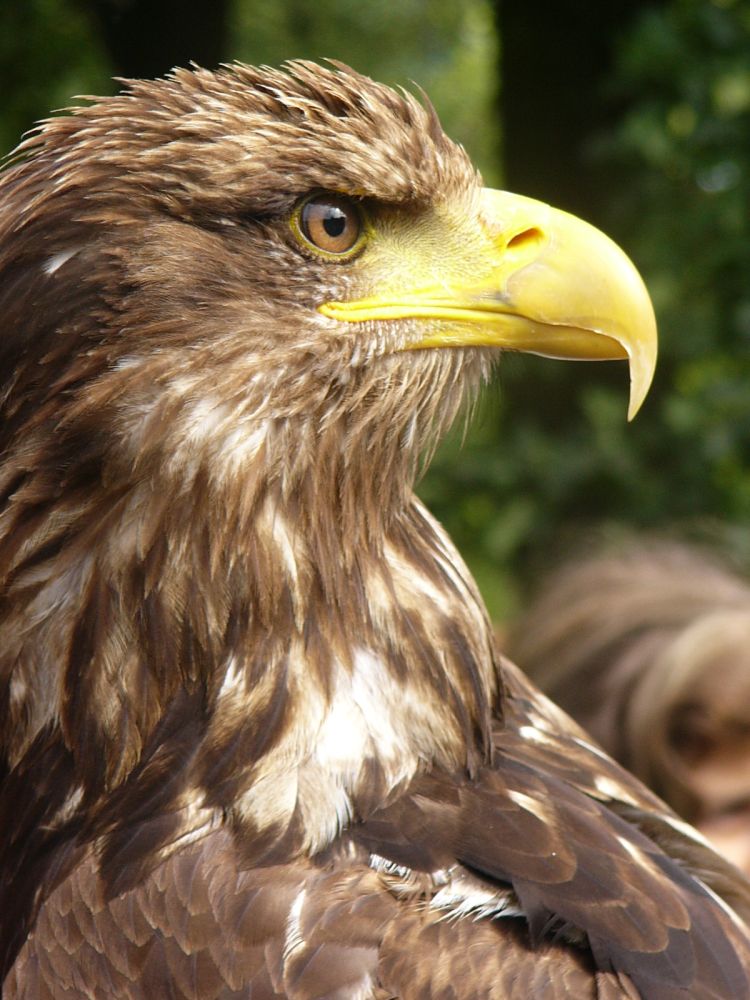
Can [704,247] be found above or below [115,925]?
above

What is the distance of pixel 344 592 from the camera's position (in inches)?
85.3

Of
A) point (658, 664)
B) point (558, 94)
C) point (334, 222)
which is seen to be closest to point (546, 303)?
point (334, 222)

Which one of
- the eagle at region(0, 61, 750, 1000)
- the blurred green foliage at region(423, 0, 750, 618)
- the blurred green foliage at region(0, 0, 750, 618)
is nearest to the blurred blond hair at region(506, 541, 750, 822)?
the blurred green foliage at region(0, 0, 750, 618)

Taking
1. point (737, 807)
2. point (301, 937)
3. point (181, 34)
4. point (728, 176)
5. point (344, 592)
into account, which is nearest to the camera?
point (301, 937)

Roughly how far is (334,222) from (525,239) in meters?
0.35

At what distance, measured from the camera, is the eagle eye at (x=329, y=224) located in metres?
2.10

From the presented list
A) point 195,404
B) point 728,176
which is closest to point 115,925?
point 195,404

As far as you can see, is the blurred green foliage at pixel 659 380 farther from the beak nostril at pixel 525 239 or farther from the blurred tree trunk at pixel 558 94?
the beak nostril at pixel 525 239

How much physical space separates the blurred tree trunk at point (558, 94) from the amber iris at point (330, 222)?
3883mm

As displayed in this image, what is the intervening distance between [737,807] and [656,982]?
1.75 m

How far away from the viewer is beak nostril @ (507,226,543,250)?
2.27 meters

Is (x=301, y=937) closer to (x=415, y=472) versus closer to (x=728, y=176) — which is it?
(x=415, y=472)

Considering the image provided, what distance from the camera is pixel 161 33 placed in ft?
23.4

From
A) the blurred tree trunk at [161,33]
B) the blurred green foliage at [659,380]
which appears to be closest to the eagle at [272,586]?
the blurred green foliage at [659,380]
